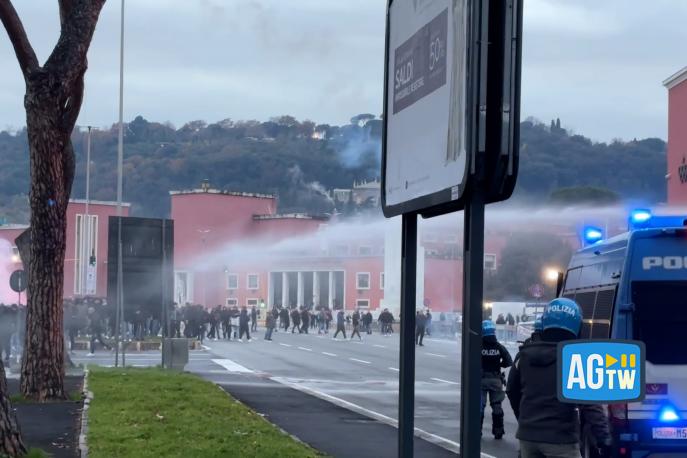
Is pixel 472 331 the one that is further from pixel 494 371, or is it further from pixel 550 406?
pixel 494 371

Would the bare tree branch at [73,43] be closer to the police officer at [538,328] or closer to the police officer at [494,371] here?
the police officer at [494,371]

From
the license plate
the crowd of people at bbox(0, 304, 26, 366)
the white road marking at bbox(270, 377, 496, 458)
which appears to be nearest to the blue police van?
the license plate

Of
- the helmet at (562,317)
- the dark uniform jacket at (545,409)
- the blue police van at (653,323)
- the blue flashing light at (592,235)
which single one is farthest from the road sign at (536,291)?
the helmet at (562,317)

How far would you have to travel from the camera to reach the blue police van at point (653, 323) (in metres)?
10.1

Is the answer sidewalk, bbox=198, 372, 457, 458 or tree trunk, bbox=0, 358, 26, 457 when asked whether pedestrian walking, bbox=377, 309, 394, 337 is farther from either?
tree trunk, bbox=0, 358, 26, 457

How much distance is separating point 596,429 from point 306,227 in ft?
303

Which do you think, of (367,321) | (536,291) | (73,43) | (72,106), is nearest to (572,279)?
(73,43)

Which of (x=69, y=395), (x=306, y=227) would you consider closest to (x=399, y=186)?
(x=69, y=395)

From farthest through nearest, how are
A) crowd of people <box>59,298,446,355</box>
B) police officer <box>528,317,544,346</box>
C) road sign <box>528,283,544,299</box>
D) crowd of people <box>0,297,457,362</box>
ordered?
road sign <box>528,283,544,299</box> < crowd of people <box>59,298,446,355</box> < crowd of people <box>0,297,457,362</box> < police officer <box>528,317,544,346</box>

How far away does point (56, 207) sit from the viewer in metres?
18.2

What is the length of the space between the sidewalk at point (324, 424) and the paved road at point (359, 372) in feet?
2.04

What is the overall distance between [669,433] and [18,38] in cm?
1205

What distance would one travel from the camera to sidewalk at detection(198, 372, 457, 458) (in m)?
14.4

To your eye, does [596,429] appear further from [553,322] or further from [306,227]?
[306,227]
